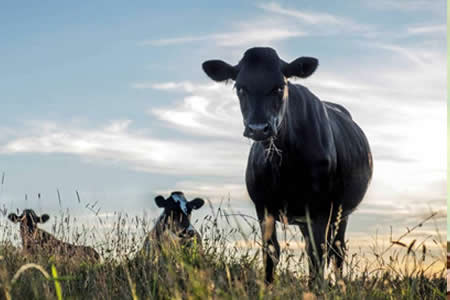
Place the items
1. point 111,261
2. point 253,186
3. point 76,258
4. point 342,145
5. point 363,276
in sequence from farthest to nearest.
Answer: point 342,145
point 253,186
point 76,258
point 111,261
point 363,276

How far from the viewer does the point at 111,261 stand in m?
7.42

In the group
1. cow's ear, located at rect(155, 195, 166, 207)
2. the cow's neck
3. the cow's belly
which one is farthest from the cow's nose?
cow's ear, located at rect(155, 195, 166, 207)

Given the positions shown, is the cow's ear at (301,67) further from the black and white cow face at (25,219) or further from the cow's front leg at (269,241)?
the black and white cow face at (25,219)

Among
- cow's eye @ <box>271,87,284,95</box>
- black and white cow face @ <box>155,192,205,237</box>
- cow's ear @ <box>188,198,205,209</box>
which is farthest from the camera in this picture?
cow's ear @ <box>188,198,205,209</box>

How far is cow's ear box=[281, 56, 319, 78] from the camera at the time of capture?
8352mm

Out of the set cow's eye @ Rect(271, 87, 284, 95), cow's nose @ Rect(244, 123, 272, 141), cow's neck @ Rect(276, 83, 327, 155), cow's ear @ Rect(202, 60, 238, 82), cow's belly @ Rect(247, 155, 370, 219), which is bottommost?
cow's belly @ Rect(247, 155, 370, 219)

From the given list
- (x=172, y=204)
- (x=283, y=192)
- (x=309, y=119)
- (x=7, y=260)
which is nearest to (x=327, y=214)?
(x=283, y=192)

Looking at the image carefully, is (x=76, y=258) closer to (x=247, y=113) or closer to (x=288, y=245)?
(x=247, y=113)

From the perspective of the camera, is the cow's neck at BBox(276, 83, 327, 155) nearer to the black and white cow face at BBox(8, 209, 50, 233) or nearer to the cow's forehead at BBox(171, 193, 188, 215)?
the black and white cow face at BBox(8, 209, 50, 233)

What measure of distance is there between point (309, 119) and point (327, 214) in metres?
1.20

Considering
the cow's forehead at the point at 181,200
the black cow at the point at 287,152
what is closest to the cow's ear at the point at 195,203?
the cow's forehead at the point at 181,200

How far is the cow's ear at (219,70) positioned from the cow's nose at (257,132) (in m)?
1.42

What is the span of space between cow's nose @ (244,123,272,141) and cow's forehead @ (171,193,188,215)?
7.37 meters

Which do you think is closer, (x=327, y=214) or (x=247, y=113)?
(x=247, y=113)
